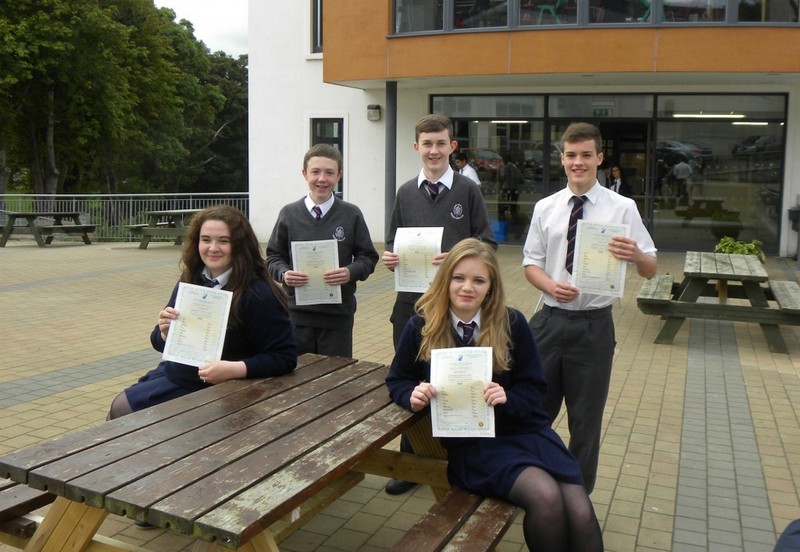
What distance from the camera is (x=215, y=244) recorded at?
13.1 ft

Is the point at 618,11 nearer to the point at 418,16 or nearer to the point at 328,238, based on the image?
the point at 418,16

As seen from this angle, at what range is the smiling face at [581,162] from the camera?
12.8 ft

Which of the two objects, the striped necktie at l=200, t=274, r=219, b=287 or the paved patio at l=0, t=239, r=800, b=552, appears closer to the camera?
the striped necktie at l=200, t=274, r=219, b=287

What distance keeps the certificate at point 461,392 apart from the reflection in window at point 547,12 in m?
13.3

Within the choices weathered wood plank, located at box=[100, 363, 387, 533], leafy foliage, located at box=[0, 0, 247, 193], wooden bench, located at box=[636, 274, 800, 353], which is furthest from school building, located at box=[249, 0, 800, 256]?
leafy foliage, located at box=[0, 0, 247, 193]

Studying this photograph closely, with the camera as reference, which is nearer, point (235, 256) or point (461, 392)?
point (461, 392)

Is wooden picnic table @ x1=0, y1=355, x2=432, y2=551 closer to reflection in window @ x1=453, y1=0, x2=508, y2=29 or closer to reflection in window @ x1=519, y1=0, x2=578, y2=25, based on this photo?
reflection in window @ x1=519, y1=0, x2=578, y2=25

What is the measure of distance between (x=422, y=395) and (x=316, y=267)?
1476 millimetres

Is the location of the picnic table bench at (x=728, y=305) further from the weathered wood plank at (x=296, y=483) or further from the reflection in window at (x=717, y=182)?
the reflection in window at (x=717, y=182)

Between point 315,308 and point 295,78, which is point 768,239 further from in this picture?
point 315,308

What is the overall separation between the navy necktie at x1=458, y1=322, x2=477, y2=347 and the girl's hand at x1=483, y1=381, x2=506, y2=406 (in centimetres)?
34

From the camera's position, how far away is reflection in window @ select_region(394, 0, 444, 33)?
16.4 metres

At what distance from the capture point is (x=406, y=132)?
61.8ft

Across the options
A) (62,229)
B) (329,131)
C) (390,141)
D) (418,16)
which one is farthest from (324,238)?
(62,229)
